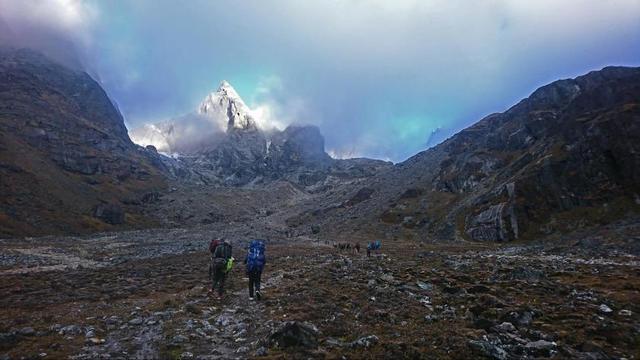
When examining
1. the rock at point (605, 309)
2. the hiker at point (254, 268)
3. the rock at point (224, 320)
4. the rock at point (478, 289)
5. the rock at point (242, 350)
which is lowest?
the rock at point (242, 350)

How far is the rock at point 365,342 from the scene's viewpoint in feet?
43.4

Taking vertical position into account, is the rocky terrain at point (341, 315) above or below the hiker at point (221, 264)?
below

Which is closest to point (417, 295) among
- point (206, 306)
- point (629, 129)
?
point (206, 306)

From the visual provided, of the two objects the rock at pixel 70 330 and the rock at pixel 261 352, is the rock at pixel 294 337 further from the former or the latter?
the rock at pixel 70 330

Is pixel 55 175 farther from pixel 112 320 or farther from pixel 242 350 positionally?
pixel 242 350

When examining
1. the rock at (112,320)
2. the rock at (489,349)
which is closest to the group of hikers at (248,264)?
the rock at (112,320)

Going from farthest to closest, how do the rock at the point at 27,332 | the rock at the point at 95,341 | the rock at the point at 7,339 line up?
the rock at the point at 27,332 < the rock at the point at 95,341 < the rock at the point at 7,339

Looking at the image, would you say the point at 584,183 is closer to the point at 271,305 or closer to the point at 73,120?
the point at 271,305

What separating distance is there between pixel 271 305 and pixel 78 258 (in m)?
40.8

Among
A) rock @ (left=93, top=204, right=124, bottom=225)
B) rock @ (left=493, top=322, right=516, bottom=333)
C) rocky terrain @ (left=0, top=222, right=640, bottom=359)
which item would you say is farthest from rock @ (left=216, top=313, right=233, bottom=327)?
rock @ (left=93, top=204, right=124, bottom=225)

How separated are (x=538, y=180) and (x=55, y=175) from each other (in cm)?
12968

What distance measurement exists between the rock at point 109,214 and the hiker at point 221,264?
9795 centimetres

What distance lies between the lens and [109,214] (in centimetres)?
11081

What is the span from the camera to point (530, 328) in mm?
15094
